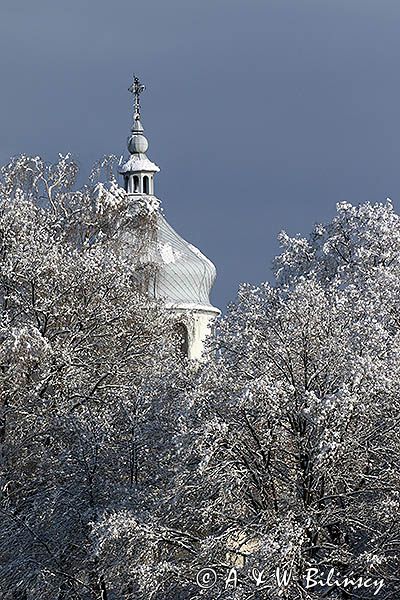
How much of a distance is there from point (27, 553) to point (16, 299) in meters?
4.85

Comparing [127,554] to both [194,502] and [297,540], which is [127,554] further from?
[297,540]

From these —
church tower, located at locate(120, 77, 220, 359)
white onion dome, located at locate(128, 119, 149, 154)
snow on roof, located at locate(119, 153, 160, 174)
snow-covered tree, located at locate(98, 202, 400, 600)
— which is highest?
white onion dome, located at locate(128, 119, 149, 154)

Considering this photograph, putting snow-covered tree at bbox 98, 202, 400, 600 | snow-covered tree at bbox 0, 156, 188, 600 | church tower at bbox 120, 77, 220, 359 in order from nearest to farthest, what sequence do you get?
1. snow-covered tree at bbox 98, 202, 400, 600
2. snow-covered tree at bbox 0, 156, 188, 600
3. church tower at bbox 120, 77, 220, 359

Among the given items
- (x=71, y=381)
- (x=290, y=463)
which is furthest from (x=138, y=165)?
(x=290, y=463)

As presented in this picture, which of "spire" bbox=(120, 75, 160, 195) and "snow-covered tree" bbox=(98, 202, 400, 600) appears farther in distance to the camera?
"spire" bbox=(120, 75, 160, 195)

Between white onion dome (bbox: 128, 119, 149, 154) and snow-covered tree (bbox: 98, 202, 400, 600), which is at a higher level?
white onion dome (bbox: 128, 119, 149, 154)

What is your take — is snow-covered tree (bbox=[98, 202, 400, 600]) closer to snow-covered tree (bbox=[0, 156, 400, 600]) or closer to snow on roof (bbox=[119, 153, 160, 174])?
snow-covered tree (bbox=[0, 156, 400, 600])

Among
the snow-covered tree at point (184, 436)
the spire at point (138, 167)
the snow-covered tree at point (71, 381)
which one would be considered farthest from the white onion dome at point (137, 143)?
the snow-covered tree at point (184, 436)

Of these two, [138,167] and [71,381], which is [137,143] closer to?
[138,167]

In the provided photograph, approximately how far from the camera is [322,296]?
57.3 ft

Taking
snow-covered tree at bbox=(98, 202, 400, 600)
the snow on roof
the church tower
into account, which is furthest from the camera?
the snow on roof

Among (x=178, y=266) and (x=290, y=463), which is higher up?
A: (x=178, y=266)

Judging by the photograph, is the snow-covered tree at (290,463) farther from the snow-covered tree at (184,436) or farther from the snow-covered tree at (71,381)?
the snow-covered tree at (71,381)

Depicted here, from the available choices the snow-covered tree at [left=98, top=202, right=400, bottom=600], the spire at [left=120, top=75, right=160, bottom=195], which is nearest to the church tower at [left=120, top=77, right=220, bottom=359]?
the spire at [left=120, top=75, right=160, bottom=195]
